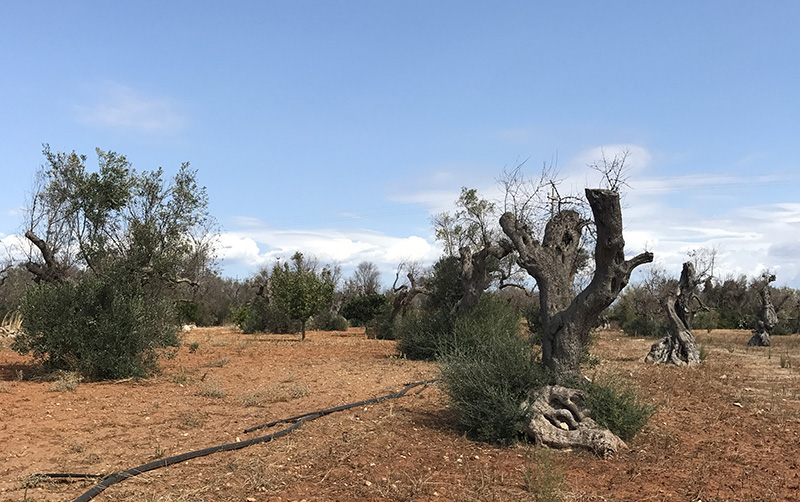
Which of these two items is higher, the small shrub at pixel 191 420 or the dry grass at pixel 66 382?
the dry grass at pixel 66 382

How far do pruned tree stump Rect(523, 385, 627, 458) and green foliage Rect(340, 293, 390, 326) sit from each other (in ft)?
85.9

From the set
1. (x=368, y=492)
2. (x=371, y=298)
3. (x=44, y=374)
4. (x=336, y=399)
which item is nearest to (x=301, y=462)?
(x=368, y=492)

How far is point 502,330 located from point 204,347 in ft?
34.2

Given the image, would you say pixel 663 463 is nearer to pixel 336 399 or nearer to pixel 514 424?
pixel 514 424

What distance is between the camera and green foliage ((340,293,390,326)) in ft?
112

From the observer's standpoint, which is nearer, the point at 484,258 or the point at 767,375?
the point at 767,375

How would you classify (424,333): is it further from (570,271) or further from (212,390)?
(570,271)

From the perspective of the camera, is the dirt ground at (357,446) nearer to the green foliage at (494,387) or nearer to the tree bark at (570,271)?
the green foliage at (494,387)

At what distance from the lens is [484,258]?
15.5m

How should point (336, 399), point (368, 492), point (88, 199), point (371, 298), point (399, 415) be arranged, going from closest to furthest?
point (368, 492), point (399, 415), point (336, 399), point (88, 199), point (371, 298)

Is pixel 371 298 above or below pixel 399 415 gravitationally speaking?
above

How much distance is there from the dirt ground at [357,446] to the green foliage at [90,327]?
630 mm

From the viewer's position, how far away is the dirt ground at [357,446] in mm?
5195

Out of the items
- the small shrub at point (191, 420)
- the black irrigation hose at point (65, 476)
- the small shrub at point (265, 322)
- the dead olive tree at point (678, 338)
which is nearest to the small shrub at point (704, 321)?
Result: the dead olive tree at point (678, 338)
